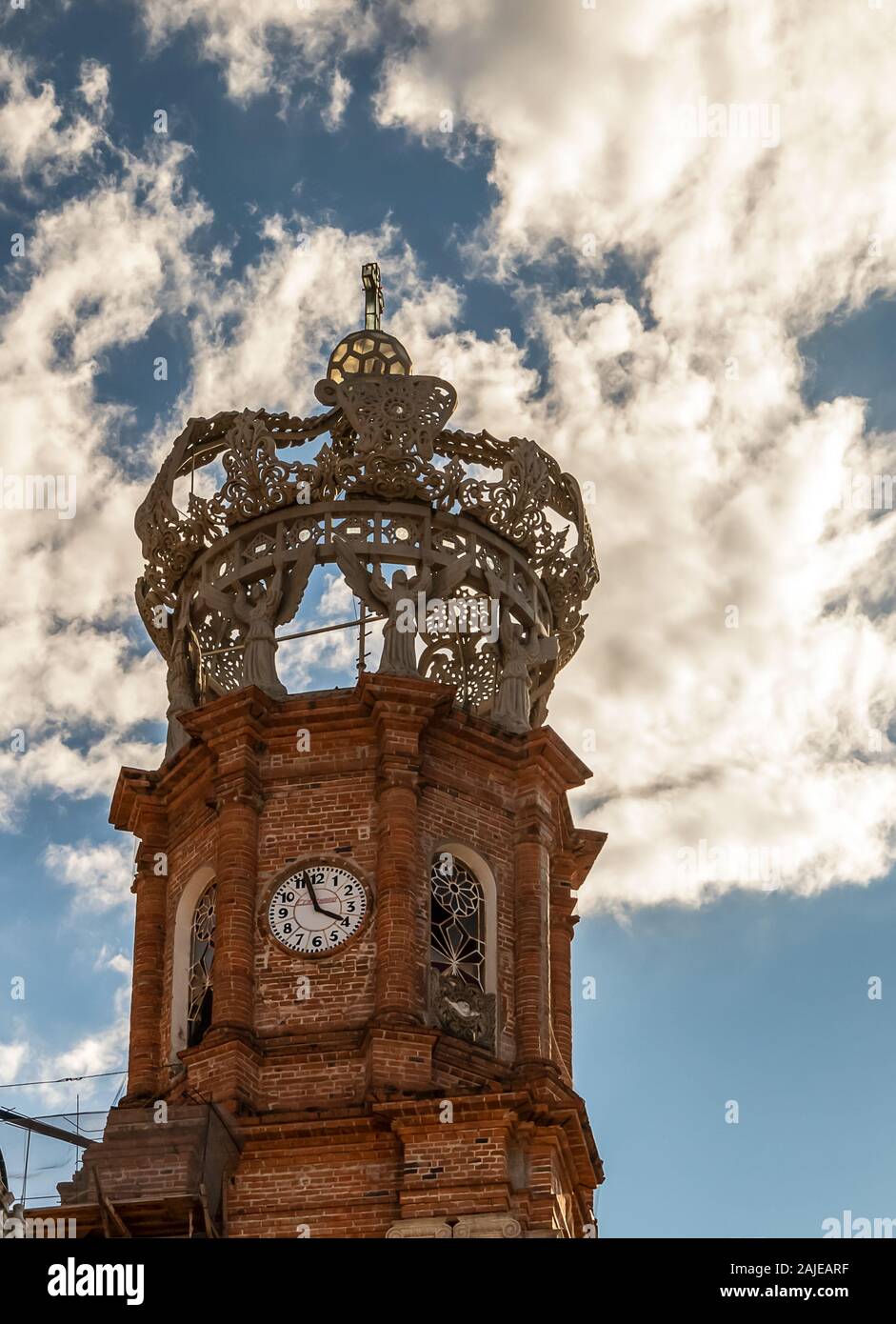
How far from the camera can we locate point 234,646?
50.3 meters

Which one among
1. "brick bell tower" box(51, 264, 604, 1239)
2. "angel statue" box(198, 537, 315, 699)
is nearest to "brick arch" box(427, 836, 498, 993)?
"brick bell tower" box(51, 264, 604, 1239)

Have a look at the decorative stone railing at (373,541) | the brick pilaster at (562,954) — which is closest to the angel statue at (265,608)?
the decorative stone railing at (373,541)

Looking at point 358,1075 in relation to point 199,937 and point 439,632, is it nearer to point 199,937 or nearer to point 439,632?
point 199,937

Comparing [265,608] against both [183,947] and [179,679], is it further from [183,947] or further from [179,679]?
[183,947]

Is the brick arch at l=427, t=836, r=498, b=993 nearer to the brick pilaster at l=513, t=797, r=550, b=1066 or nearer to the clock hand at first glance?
the brick pilaster at l=513, t=797, r=550, b=1066

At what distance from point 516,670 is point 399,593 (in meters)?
2.53

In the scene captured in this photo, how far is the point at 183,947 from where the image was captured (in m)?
46.9

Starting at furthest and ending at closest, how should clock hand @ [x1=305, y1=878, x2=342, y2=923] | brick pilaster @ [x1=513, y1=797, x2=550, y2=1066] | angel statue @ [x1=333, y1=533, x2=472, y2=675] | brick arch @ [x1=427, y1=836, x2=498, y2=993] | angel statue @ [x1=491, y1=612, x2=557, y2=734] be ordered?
1. angel statue @ [x1=491, y1=612, x2=557, y2=734]
2. angel statue @ [x1=333, y1=533, x2=472, y2=675]
3. brick arch @ [x1=427, y1=836, x2=498, y2=993]
4. clock hand @ [x1=305, y1=878, x2=342, y2=923]
5. brick pilaster @ [x1=513, y1=797, x2=550, y2=1066]

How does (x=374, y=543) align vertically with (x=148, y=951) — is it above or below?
above

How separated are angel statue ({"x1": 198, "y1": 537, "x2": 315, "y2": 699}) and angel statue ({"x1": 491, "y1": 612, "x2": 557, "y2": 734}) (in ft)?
12.1

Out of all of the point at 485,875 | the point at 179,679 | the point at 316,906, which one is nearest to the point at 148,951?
the point at 316,906

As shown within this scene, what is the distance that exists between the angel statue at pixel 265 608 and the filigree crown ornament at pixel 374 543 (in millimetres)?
38

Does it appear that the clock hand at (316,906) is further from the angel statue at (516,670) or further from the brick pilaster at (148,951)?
the angel statue at (516,670)

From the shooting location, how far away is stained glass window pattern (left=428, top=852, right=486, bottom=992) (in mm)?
45250
